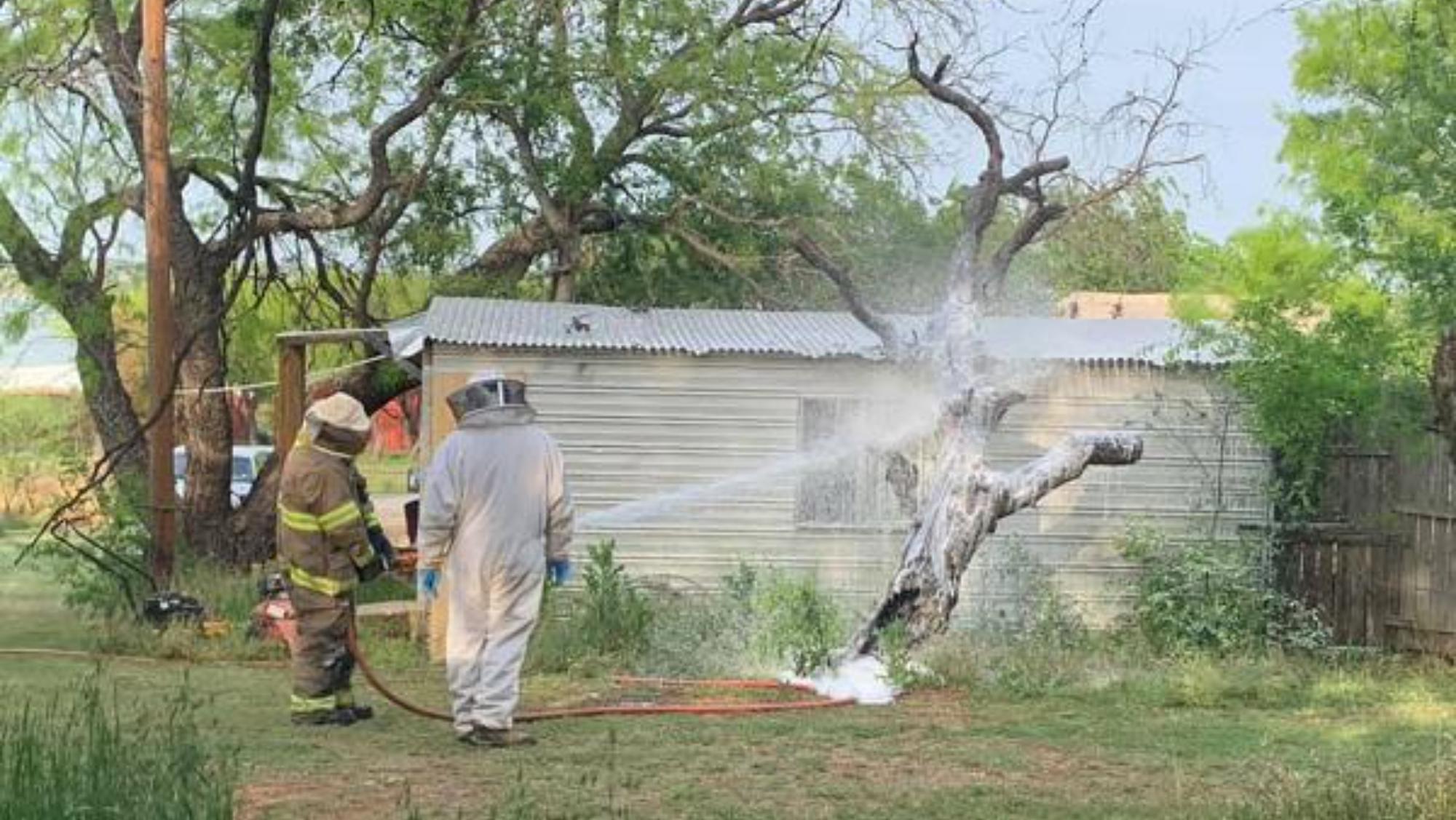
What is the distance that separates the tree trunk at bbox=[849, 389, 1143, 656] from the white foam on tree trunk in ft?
0.65

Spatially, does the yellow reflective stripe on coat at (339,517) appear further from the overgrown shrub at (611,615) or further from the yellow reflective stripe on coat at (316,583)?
the overgrown shrub at (611,615)

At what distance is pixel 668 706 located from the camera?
9.37 metres

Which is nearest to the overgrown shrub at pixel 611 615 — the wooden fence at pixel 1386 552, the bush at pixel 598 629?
the bush at pixel 598 629

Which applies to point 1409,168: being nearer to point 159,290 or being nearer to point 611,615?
point 611,615

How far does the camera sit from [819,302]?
19.9m

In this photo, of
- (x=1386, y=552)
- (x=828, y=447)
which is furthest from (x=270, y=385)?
(x=1386, y=552)

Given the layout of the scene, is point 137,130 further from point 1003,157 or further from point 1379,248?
point 1379,248

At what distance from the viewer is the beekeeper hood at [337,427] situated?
898cm

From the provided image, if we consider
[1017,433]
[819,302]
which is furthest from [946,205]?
[1017,433]

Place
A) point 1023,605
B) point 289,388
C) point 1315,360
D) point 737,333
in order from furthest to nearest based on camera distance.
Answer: point 737,333
point 289,388
point 1023,605
point 1315,360

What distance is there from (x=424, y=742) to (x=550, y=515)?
129 cm

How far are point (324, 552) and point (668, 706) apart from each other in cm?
204

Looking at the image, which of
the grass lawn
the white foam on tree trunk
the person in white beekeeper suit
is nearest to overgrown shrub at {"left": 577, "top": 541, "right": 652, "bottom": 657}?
the grass lawn

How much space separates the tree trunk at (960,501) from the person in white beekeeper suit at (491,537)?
285cm
